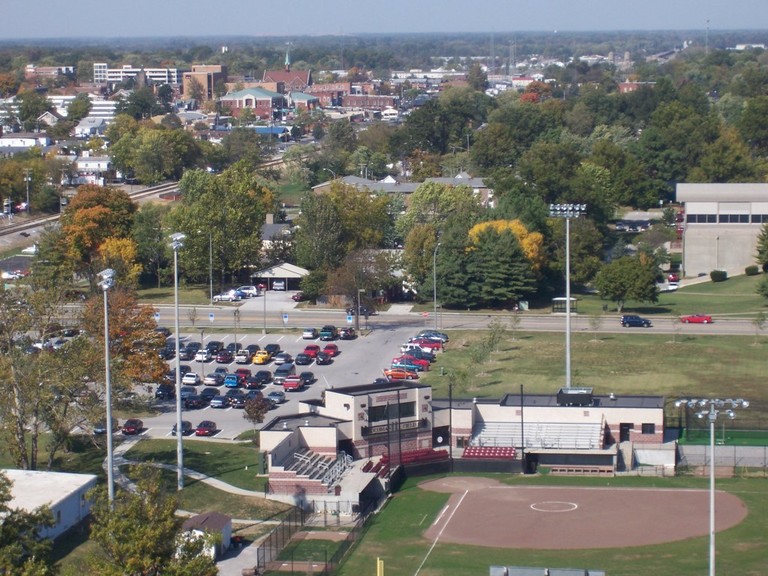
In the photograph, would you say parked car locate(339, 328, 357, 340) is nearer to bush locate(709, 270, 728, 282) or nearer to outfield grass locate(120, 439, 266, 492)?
outfield grass locate(120, 439, 266, 492)

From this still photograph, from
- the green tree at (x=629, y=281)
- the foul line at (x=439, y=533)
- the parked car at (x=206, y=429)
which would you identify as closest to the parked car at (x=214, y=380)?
the parked car at (x=206, y=429)

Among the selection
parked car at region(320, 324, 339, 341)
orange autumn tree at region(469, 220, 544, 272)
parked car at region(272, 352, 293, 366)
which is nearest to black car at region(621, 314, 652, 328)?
orange autumn tree at region(469, 220, 544, 272)

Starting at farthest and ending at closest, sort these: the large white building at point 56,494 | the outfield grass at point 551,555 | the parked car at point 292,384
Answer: the parked car at point 292,384
the large white building at point 56,494
the outfield grass at point 551,555

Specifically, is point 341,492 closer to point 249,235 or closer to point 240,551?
point 240,551

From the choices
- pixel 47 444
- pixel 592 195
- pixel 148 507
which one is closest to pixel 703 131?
pixel 592 195

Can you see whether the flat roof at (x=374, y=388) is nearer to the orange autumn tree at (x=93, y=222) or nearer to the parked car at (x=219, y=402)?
the parked car at (x=219, y=402)

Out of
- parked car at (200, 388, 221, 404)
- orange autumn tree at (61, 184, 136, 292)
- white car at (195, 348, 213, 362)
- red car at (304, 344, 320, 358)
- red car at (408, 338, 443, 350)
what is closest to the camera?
parked car at (200, 388, 221, 404)

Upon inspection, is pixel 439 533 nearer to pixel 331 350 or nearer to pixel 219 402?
pixel 219 402
